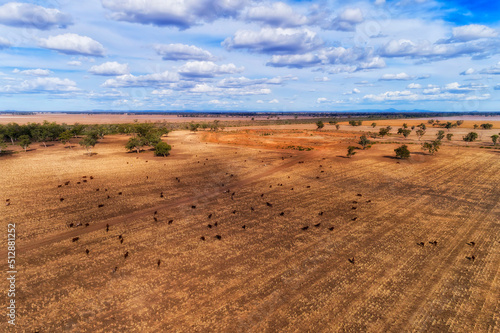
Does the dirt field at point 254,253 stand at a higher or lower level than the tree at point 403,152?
lower

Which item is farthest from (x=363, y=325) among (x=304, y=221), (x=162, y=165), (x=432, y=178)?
(x=162, y=165)

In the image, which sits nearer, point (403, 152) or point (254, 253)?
point (254, 253)

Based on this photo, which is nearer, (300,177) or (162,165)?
(300,177)

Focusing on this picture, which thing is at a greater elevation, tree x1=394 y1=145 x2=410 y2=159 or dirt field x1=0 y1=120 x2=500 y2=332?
tree x1=394 y1=145 x2=410 y2=159

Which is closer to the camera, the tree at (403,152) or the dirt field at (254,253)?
the dirt field at (254,253)

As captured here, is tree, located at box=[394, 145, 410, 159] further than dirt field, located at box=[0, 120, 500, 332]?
Yes

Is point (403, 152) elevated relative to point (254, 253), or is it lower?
elevated

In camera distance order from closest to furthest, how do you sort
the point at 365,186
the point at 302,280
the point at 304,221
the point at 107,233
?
1. the point at 302,280
2. the point at 107,233
3. the point at 304,221
4. the point at 365,186

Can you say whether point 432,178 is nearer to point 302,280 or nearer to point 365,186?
point 365,186
